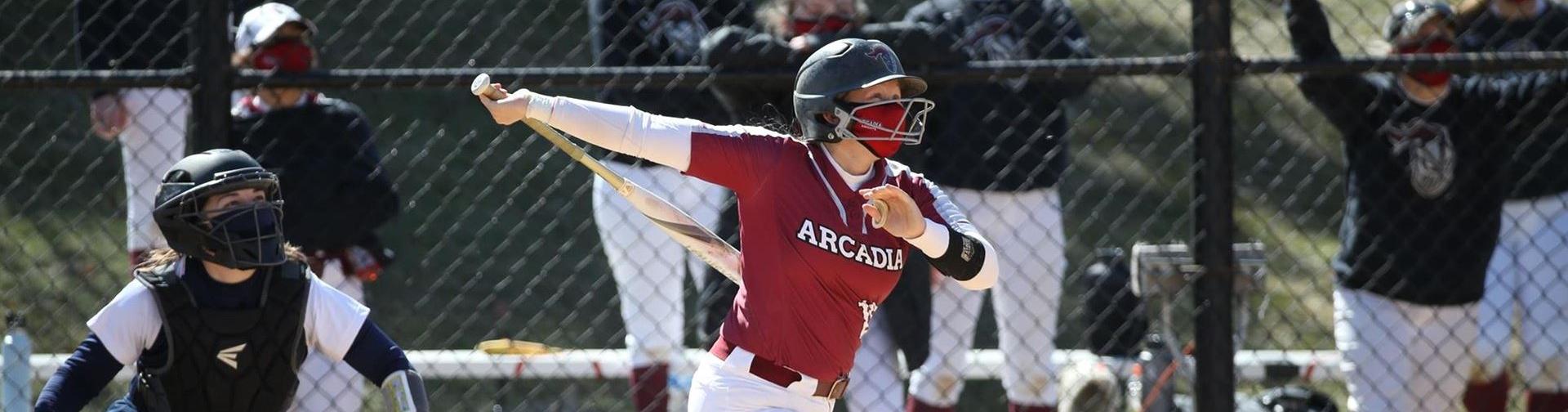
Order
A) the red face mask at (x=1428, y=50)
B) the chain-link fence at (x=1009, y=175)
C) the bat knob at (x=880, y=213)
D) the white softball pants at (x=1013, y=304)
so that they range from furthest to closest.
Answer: the white softball pants at (x=1013, y=304)
the red face mask at (x=1428, y=50)
the chain-link fence at (x=1009, y=175)
the bat knob at (x=880, y=213)

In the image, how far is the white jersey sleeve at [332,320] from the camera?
137 inches

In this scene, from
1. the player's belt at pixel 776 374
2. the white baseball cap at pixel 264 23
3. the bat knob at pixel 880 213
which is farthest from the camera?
the white baseball cap at pixel 264 23

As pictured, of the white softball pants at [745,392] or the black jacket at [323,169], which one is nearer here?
the white softball pants at [745,392]

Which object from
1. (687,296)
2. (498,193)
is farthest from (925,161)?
(498,193)

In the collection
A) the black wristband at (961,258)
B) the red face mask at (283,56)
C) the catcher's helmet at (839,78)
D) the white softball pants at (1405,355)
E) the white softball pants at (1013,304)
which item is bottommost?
the white softball pants at (1405,355)

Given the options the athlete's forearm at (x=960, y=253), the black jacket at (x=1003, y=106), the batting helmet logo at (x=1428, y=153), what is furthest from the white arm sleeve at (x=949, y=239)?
the batting helmet logo at (x=1428, y=153)

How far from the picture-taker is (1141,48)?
9250 mm

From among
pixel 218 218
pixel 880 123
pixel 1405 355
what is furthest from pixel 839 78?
pixel 1405 355

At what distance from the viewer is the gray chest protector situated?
3.40m

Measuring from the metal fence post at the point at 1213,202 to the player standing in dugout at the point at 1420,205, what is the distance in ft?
1.97

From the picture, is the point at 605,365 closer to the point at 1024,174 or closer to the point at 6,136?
the point at 1024,174

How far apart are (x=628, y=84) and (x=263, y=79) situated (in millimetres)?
884

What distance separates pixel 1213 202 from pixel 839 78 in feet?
4.88

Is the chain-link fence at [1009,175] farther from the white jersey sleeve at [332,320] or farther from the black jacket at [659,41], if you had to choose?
the white jersey sleeve at [332,320]
